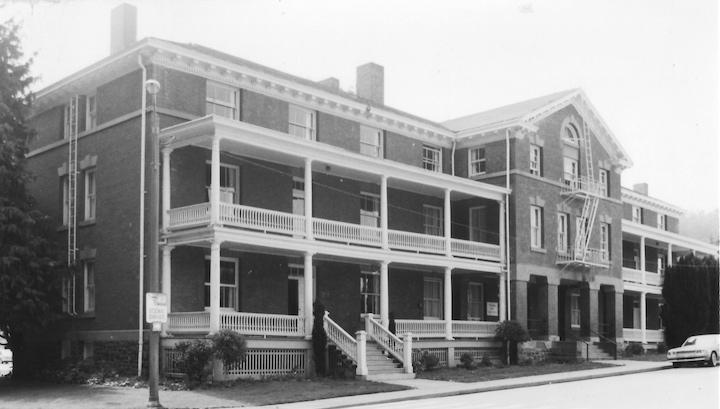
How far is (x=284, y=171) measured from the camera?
32.0m

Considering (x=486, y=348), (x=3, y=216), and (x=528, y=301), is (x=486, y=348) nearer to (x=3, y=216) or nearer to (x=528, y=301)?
(x=528, y=301)

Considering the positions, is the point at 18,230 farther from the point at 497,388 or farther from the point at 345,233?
the point at 497,388

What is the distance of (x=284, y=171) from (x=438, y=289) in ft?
35.3

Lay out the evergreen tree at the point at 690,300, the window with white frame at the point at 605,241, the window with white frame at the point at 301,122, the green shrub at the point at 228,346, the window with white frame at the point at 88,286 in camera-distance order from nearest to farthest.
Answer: the green shrub at the point at 228,346 < the window with white frame at the point at 88,286 < the window with white frame at the point at 301,122 < the window with white frame at the point at 605,241 < the evergreen tree at the point at 690,300

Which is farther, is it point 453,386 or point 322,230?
point 322,230

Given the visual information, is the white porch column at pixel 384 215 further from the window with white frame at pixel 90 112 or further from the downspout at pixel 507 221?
the window with white frame at pixel 90 112

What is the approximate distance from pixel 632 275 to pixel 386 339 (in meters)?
22.6

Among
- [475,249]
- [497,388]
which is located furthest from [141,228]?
[475,249]

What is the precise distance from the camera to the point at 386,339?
30.7 m

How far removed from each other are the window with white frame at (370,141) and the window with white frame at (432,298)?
6.09 meters

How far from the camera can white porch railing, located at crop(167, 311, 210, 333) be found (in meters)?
26.5

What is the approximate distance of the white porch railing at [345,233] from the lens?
30.3 meters

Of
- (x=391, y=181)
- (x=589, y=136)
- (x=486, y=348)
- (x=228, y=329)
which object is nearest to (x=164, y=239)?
(x=228, y=329)

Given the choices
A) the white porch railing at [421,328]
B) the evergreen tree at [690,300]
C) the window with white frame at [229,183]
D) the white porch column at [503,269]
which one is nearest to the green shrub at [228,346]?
the window with white frame at [229,183]
